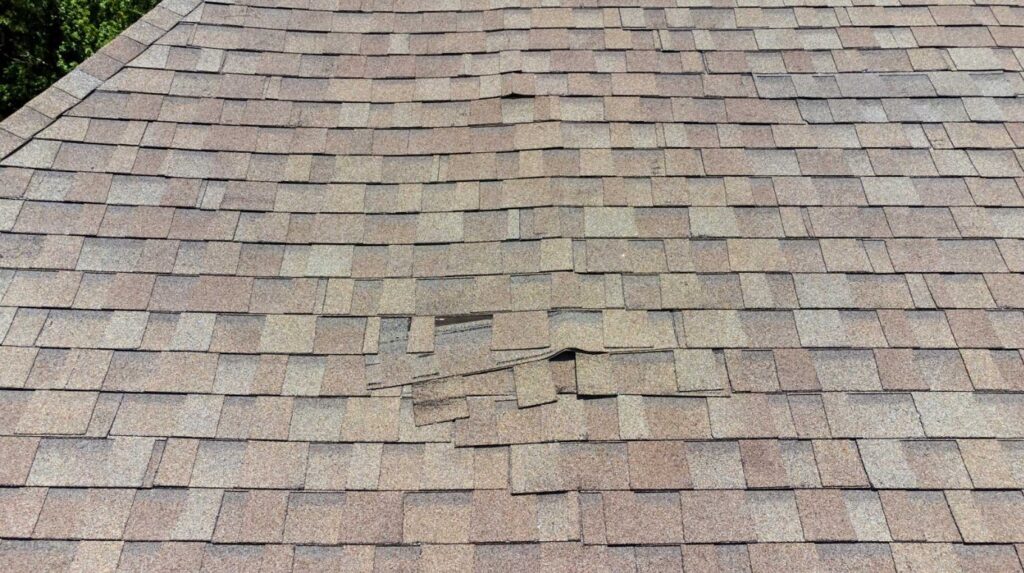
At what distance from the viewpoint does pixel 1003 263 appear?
3.52 metres

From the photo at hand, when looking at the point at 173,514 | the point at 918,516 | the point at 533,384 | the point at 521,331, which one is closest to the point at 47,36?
the point at 173,514

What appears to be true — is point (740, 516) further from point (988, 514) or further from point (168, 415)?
point (168, 415)

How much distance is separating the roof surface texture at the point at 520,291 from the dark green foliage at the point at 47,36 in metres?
6.84

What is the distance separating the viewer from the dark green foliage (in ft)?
30.3

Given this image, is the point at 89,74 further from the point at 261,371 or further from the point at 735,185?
the point at 735,185

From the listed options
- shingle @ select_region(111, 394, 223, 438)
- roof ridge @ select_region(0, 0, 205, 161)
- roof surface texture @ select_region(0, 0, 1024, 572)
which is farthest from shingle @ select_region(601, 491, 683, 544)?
roof ridge @ select_region(0, 0, 205, 161)

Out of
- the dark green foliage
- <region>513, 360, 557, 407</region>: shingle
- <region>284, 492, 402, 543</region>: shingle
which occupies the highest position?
<region>513, 360, 557, 407</region>: shingle

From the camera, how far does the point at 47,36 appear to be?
31.9 feet

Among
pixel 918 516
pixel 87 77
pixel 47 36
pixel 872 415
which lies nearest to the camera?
pixel 918 516

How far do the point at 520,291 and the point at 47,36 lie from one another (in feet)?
36.6

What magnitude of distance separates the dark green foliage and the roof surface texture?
6.84m

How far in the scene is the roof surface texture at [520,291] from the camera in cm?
283

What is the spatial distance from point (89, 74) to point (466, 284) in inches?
128

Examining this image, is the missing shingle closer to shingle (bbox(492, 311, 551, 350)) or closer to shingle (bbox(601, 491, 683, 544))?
shingle (bbox(492, 311, 551, 350))
